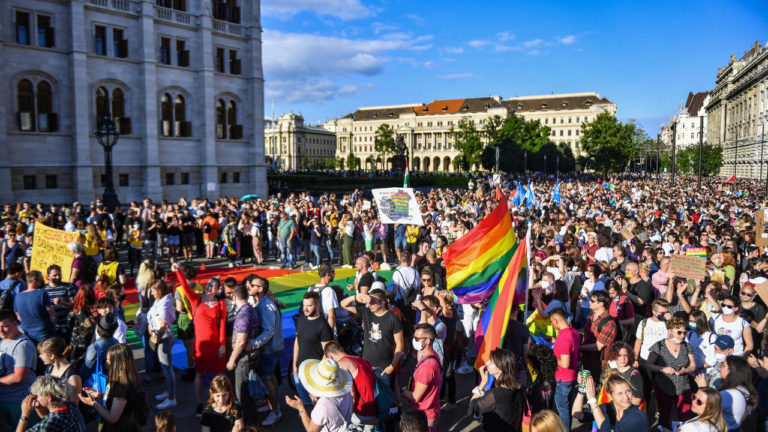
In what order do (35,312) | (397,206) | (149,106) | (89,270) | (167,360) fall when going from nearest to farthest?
(35,312) < (167,360) < (89,270) < (397,206) < (149,106)

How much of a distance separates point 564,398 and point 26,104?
3158cm

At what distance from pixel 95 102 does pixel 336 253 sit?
19.9 meters

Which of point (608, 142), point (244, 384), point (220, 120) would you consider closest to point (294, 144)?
point (608, 142)

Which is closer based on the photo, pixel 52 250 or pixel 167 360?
pixel 167 360

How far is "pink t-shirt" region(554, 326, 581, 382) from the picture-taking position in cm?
573

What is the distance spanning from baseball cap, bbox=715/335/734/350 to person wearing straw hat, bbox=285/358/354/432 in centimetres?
438

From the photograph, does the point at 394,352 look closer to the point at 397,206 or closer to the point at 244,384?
the point at 244,384

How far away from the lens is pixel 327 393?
4.18 metres

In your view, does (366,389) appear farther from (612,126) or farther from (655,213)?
(612,126)

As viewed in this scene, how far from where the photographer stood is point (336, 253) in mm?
18703

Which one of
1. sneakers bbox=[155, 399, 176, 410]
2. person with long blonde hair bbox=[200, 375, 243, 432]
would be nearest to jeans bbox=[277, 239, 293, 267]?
sneakers bbox=[155, 399, 176, 410]

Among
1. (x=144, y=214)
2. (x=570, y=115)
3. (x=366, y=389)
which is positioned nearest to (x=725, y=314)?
(x=366, y=389)

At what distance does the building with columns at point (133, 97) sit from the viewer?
Answer: 27.8m

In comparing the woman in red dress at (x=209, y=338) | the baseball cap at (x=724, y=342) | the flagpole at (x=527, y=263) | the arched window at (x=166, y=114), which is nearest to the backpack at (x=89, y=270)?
the woman in red dress at (x=209, y=338)
